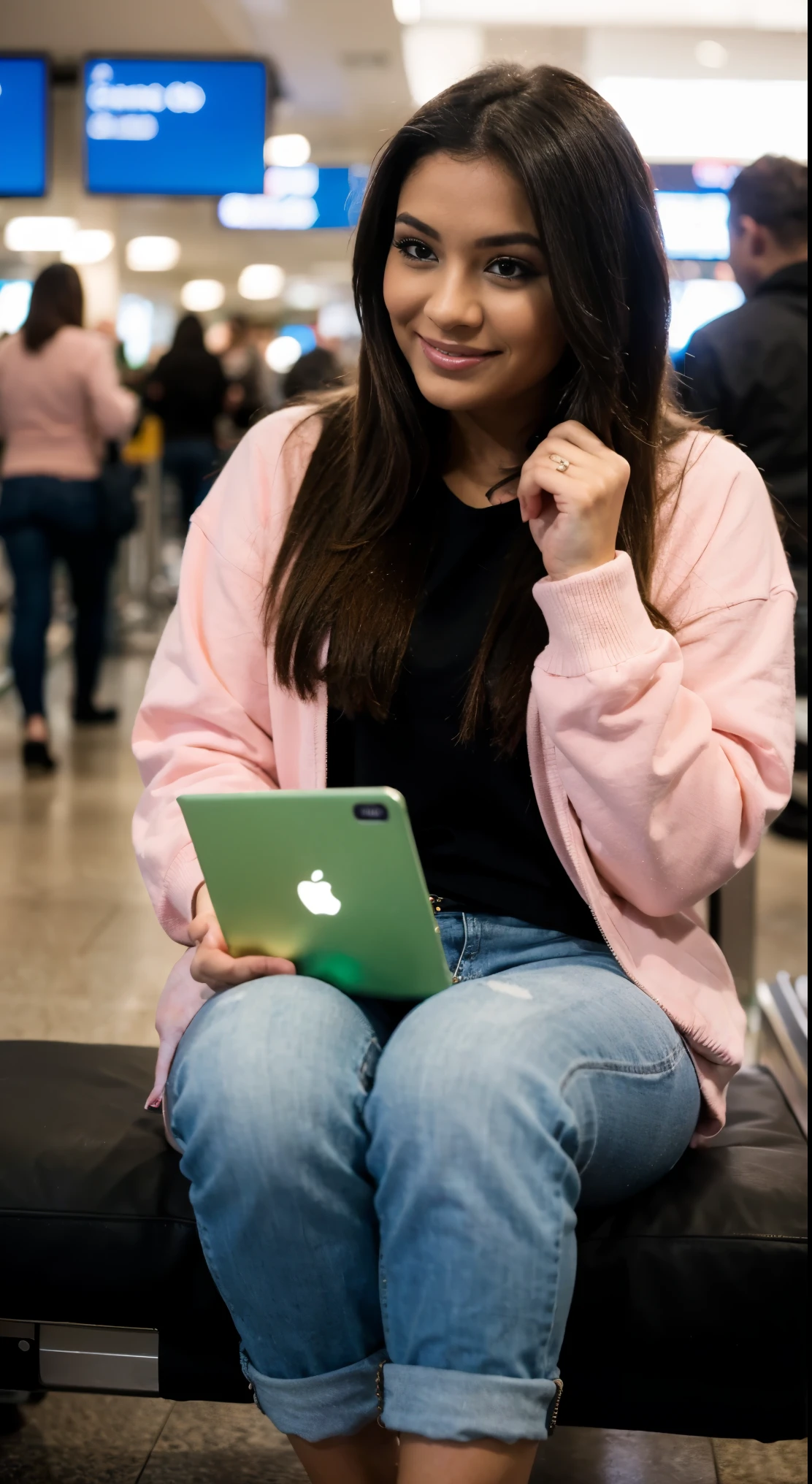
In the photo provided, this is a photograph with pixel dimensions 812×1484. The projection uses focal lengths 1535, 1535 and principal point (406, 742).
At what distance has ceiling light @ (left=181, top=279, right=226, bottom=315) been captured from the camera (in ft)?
72.0

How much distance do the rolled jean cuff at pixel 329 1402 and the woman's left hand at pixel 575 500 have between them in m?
0.69

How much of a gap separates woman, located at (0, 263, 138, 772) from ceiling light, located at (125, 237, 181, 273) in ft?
40.8

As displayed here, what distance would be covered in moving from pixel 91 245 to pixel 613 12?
356 centimetres

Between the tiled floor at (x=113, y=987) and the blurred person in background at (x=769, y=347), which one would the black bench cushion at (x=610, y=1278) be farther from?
the blurred person in background at (x=769, y=347)

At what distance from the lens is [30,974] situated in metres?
3.15

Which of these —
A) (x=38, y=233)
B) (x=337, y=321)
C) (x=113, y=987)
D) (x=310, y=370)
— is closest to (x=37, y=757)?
(x=310, y=370)

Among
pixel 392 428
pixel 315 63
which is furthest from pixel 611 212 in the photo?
pixel 315 63

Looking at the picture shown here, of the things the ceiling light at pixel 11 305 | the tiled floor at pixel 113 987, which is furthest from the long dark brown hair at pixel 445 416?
the ceiling light at pixel 11 305

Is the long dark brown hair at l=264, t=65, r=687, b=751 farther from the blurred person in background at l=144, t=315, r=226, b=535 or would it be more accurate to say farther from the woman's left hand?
the blurred person in background at l=144, t=315, r=226, b=535

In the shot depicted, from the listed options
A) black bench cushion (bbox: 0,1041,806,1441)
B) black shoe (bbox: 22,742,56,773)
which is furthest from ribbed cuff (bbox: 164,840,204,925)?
black shoe (bbox: 22,742,56,773)

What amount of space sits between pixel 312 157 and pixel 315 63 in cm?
227

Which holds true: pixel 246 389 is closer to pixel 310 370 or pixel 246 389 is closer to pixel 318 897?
pixel 310 370

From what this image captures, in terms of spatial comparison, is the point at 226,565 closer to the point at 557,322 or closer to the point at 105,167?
the point at 557,322

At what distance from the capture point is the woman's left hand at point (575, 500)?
52.8 inches
